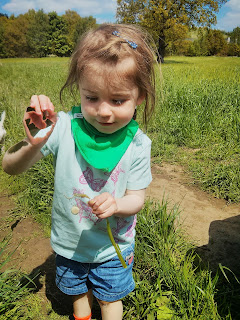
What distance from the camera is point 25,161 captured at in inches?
40.1

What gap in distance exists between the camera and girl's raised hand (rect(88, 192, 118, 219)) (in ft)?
→ 3.06

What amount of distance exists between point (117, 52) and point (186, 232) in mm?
1710

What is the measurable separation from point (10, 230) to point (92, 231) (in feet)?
4.43

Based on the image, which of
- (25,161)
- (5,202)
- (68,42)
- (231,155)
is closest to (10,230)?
(5,202)

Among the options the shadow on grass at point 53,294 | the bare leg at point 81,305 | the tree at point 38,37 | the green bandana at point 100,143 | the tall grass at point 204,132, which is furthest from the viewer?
the tree at point 38,37

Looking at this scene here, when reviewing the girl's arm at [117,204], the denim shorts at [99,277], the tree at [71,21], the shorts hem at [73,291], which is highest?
the tree at [71,21]

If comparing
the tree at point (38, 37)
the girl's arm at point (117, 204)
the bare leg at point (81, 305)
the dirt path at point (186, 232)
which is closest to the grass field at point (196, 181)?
the dirt path at point (186, 232)

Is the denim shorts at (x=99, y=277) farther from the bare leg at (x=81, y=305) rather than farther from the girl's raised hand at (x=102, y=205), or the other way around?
the girl's raised hand at (x=102, y=205)

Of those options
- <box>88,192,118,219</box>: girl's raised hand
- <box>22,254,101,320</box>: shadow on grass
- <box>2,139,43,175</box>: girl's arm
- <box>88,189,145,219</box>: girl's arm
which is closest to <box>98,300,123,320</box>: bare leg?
<box>22,254,101,320</box>: shadow on grass

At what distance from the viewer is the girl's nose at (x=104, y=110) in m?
1.05

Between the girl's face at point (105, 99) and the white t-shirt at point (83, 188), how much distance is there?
0.56ft

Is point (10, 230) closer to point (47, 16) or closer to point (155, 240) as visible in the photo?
point (155, 240)

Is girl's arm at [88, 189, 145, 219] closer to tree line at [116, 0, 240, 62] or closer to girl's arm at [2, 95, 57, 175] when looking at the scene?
girl's arm at [2, 95, 57, 175]

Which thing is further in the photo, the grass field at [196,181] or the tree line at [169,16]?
the tree line at [169,16]
